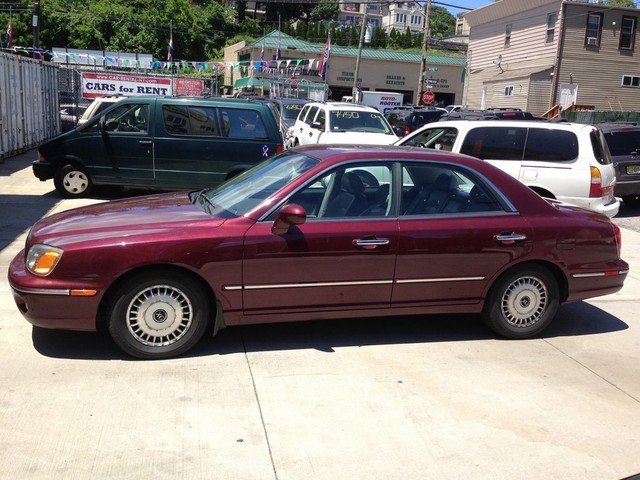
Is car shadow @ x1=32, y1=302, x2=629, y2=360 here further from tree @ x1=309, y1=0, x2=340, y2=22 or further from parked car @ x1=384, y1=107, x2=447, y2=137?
tree @ x1=309, y1=0, x2=340, y2=22

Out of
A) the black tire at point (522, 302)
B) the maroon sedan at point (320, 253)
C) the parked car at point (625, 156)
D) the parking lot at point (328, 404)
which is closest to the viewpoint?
the parking lot at point (328, 404)

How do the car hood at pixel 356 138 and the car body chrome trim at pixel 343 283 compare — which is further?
the car hood at pixel 356 138

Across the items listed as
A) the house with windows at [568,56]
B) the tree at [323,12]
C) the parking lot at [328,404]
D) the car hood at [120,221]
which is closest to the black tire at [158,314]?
the parking lot at [328,404]

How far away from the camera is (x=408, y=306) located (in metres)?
5.10

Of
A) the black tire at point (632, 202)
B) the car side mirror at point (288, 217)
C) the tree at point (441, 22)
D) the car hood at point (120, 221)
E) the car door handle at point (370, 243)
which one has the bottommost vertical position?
the black tire at point (632, 202)

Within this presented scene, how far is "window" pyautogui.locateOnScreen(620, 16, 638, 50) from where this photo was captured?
1264 inches

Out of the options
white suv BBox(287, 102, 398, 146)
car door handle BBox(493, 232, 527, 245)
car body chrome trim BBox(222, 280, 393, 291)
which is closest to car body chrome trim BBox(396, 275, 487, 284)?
car body chrome trim BBox(222, 280, 393, 291)

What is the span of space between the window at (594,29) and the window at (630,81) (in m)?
2.87

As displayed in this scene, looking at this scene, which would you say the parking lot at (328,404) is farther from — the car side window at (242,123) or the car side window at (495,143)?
the car side window at (242,123)

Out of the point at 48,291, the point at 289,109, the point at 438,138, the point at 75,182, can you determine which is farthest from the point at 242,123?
the point at 289,109

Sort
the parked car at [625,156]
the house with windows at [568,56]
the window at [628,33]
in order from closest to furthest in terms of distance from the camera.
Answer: the parked car at [625,156]
the house with windows at [568,56]
the window at [628,33]

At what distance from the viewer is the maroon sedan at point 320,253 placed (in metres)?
4.49

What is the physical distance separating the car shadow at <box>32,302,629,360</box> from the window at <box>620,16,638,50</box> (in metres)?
30.8

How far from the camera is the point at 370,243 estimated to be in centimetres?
485
